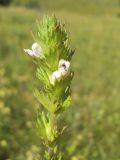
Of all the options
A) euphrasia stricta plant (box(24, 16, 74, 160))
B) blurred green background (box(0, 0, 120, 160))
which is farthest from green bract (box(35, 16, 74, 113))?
blurred green background (box(0, 0, 120, 160))

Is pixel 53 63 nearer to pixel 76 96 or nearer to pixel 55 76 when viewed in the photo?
pixel 55 76

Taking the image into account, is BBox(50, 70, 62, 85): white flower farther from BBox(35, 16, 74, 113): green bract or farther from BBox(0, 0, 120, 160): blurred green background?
BBox(0, 0, 120, 160): blurred green background

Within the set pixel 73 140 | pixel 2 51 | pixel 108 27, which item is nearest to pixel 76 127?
pixel 73 140

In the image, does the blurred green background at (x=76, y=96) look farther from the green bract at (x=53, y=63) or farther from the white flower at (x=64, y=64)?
the white flower at (x=64, y=64)

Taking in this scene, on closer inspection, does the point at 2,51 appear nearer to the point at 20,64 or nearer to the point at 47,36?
the point at 20,64

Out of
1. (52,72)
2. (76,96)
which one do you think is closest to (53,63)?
(52,72)
